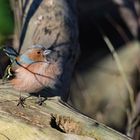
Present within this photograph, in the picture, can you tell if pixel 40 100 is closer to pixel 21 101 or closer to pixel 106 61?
pixel 21 101

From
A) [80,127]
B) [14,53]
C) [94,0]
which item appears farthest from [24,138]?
[94,0]

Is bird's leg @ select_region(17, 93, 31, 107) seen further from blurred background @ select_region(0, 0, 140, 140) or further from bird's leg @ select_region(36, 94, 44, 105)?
blurred background @ select_region(0, 0, 140, 140)

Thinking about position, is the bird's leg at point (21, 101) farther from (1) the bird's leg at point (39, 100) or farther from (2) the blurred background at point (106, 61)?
(2) the blurred background at point (106, 61)

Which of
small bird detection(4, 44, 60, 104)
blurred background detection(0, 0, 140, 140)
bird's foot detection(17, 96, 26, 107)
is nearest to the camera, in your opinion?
bird's foot detection(17, 96, 26, 107)

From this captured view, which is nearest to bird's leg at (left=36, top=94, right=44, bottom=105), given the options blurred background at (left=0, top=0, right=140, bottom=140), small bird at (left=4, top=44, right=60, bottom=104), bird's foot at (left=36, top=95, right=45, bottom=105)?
bird's foot at (left=36, top=95, right=45, bottom=105)

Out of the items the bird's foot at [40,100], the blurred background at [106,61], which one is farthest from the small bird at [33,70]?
the blurred background at [106,61]

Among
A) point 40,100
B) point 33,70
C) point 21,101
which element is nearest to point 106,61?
point 33,70
